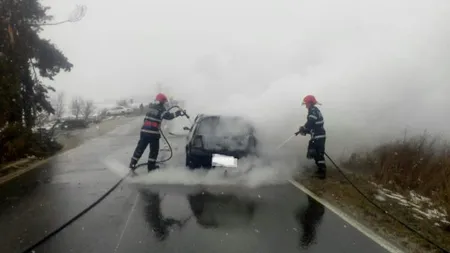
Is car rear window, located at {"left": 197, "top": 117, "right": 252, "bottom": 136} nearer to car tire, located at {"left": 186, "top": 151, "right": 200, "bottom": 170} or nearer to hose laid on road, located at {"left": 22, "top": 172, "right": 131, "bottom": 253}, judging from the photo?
car tire, located at {"left": 186, "top": 151, "right": 200, "bottom": 170}

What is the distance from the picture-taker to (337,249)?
459 cm

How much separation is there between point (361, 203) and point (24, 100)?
1332cm

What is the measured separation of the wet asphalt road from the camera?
4.68 m

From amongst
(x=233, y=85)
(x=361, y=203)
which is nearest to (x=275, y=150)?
(x=361, y=203)

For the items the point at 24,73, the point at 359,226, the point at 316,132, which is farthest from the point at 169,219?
the point at 24,73

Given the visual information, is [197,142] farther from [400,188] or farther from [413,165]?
[413,165]

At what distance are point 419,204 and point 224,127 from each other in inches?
175

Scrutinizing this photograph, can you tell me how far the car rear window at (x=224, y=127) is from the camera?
898 centimetres

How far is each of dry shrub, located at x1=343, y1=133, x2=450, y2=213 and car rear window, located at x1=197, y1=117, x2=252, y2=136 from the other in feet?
11.6

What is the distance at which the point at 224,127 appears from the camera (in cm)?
912

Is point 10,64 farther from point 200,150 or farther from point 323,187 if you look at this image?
point 323,187

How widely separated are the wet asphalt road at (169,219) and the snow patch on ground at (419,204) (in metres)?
1.71

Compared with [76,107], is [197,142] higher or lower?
higher

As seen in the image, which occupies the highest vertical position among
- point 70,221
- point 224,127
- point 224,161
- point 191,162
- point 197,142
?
point 224,127
